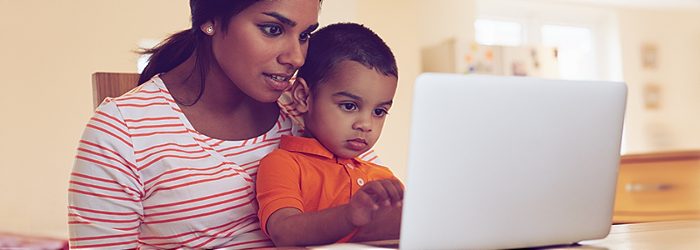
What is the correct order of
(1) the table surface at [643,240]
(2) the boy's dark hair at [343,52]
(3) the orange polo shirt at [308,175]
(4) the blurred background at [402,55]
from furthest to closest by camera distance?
(4) the blurred background at [402,55] → (2) the boy's dark hair at [343,52] → (3) the orange polo shirt at [308,175] → (1) the table surface at [643,240]

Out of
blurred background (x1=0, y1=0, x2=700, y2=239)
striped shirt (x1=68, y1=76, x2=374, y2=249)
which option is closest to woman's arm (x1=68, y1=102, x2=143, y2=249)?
striped shirt (x1=68, y1=76, x2=374, y2=249)

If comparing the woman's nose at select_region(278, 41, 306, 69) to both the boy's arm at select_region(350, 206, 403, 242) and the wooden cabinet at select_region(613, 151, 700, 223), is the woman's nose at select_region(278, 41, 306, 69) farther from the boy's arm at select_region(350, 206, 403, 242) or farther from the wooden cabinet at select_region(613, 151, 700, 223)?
the wooden cabinet at select_region(613, 151, 700, 223)

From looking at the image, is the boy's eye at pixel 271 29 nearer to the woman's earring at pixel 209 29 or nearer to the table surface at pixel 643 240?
the woman's earring at pixel 209 29

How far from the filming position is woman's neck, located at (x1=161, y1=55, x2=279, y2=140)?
1.18 meters

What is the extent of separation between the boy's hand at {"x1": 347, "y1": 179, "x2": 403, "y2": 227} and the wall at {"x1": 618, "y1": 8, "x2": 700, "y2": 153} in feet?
14.1

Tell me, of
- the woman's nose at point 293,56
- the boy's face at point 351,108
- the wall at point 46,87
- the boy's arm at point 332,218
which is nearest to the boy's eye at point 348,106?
the boy's face at point 351,108

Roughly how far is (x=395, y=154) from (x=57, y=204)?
137cm

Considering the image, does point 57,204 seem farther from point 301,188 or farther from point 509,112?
point 509,112

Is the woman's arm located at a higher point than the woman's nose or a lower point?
lower

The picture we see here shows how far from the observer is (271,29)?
1.18 m

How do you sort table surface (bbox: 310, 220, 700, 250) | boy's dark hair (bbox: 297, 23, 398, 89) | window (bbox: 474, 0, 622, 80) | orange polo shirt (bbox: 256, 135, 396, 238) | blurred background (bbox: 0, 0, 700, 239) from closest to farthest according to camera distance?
table surface (bbox: 310, 220, 700, 250), orange polo shirt (bbox: 256, 135, 396, 238), boy's dark hair (bbox: 297, 23, 398, 89), blurred background (bbox: 0, 0, 700, 239), window (bbox: 474, 0, 622, 80)

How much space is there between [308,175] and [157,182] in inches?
8.8

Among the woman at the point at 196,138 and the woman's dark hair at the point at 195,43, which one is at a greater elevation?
the woman's dark hair at the point at 195,43

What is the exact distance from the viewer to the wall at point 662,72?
4703 millimetres
